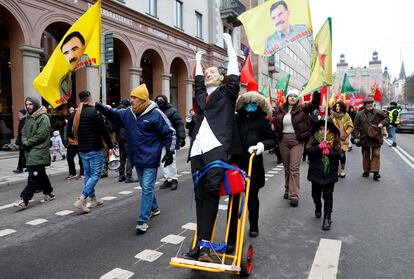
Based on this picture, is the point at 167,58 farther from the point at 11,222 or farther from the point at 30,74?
the point at 11,222

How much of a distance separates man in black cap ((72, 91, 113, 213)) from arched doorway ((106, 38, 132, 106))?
1314 centimetres

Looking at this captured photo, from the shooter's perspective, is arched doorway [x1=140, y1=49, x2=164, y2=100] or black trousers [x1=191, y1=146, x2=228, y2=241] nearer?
black trousers [x1=191, y1=146, x2=228, y2=241]

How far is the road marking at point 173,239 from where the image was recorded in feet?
14.0

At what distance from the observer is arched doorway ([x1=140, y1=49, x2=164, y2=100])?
21047 mm

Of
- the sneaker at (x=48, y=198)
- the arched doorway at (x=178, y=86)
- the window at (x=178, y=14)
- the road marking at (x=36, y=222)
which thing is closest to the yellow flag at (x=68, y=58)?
the road marking at (x=36, y=222)

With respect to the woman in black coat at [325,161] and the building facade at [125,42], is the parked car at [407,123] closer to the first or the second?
the building facade at [125,42]

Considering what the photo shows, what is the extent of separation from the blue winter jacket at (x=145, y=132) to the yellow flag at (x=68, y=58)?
133 centimetres

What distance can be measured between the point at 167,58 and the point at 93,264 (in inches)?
744

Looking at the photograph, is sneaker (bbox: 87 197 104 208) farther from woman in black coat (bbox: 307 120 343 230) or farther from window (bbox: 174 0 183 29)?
window (bbox: 174 0 183 29)

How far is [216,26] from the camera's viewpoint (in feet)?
88.6

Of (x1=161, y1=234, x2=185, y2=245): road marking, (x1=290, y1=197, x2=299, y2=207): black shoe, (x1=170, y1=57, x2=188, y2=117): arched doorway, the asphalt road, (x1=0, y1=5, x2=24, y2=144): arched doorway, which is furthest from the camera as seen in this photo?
(x1=170, y1=57, x2=188, y2=117): arched doorway

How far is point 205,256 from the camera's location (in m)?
3.00

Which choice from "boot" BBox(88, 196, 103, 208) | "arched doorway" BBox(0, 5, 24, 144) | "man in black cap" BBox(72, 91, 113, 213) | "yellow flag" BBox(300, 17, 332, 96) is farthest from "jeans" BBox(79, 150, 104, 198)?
"arched doorway" BBox(0, 5, 24, 144)

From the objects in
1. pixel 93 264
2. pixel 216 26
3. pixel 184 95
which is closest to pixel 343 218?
pixel 93 264
